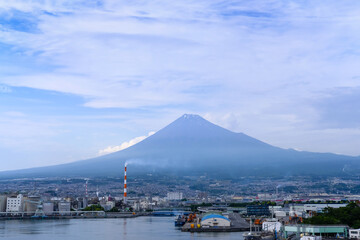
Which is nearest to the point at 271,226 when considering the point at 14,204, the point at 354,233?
the point at 354,233

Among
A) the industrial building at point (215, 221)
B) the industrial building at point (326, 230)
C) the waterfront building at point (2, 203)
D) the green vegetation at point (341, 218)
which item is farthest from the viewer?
the waterfront building at point (2, 203)

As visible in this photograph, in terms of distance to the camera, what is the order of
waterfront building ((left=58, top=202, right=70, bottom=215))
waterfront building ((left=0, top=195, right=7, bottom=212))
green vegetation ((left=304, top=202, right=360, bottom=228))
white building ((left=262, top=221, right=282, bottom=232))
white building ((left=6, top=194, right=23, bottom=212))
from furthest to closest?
waterfront building ((left=58, top=202, right=70, bottom=215)) < waterfront building ((left=0, top=195, right=7, bottom=212)) < white building ((left=6, top=194, right=23, bottom=212)) < white building ((left=262, top=221, right=282, bottom=232)) < green vegetation ((left=304, top=202, right=360, bottom=228))

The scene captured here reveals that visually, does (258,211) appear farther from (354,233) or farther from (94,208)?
(354,233)

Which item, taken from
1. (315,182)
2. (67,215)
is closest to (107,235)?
(67,215)

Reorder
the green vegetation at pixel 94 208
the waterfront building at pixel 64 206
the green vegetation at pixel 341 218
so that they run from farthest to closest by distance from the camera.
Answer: the green vegetation at pixel 94 208 → the waterfront building at pixel 64 206 → the green vegetation at pixel 341 218

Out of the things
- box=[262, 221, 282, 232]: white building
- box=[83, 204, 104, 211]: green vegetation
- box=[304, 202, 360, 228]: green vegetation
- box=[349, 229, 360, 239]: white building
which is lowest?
box=[83, 204, 104, 211]: green vegetation

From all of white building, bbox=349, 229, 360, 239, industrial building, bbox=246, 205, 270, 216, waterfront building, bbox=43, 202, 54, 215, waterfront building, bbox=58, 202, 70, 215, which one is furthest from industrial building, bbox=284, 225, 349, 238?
waterfront building, bbox=58, 202, 70, 215

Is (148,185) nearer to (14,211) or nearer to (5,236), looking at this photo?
(14,211)

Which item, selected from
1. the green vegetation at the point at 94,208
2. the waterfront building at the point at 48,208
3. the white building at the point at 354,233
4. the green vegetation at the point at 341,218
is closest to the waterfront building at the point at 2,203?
the waterfront building at the point at 48,208

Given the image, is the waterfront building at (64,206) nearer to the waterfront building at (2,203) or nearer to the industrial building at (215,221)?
the waterfront building at (2,203)

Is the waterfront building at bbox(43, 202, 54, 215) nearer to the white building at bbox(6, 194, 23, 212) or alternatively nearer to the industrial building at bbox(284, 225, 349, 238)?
the white building at bbox(6, 194, 23, 212)

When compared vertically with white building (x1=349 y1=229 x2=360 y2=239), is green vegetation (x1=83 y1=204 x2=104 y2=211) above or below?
below
